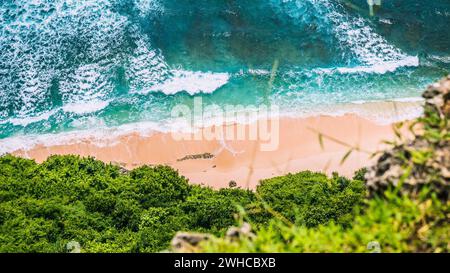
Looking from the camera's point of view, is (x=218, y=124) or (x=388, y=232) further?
(x=218, y=124)

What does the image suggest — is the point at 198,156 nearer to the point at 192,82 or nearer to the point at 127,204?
the point at 192,82

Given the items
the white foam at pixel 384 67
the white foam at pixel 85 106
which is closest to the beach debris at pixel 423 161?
the white foam at pixel 384 67

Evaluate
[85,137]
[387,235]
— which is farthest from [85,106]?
[387,235]

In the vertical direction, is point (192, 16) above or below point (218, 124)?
above

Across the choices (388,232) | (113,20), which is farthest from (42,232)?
(113,20)
